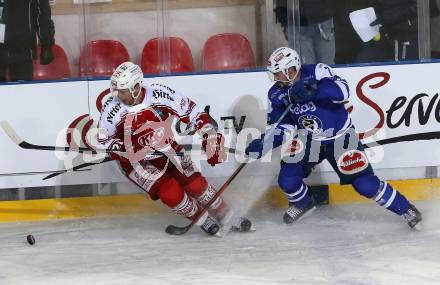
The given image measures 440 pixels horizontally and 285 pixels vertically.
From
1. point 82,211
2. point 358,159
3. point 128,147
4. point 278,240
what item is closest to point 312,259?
point 278,240

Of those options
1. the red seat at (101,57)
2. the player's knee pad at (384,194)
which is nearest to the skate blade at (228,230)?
the player's knee pad at (384,194)

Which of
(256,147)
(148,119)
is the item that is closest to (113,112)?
(148,119)

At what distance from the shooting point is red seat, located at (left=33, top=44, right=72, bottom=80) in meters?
5.95

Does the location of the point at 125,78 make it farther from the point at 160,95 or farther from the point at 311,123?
the point at 311,123

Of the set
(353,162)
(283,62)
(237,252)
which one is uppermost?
(283,62)

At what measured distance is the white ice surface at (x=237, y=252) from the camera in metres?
4.39

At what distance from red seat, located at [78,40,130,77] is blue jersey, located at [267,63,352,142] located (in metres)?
1.12

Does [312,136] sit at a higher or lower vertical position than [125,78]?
lower

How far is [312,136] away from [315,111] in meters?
0.16

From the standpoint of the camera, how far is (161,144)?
546 centimetres

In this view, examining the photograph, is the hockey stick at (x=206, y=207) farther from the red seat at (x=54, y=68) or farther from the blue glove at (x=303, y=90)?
the red seat at (x=54, y=68)

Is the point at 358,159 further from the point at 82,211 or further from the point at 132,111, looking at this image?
the point at 82,211

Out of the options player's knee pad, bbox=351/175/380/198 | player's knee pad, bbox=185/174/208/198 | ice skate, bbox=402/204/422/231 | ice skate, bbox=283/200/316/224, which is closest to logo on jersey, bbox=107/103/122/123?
player's knee pad, bbox=185/174/208/198

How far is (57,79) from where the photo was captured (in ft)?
19.4
